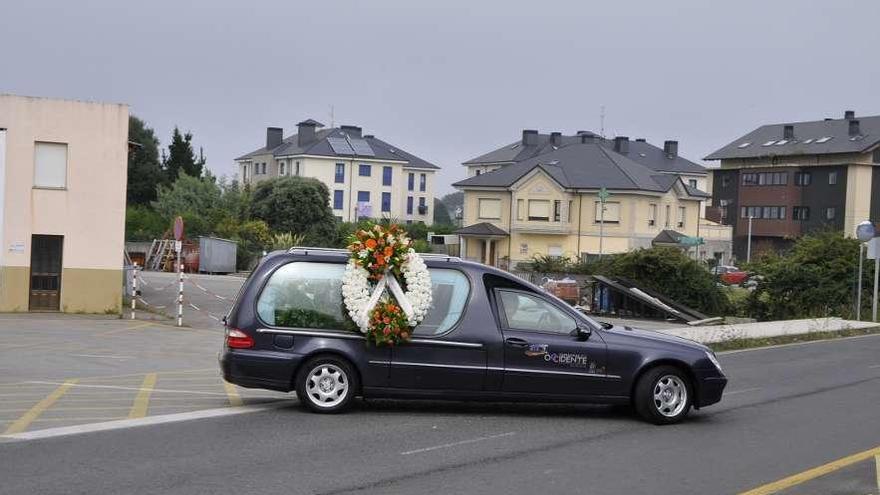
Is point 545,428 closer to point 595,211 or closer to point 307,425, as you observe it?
point 307,425

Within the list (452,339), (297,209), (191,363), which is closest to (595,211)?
(297,209)

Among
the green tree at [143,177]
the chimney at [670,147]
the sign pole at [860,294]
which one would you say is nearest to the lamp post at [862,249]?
the sign pole at [860,294]

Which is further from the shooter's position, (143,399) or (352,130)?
(352,130)

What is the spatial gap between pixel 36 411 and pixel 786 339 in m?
18.1

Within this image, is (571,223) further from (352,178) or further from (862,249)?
(862,249)

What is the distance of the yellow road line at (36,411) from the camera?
35.3 feet

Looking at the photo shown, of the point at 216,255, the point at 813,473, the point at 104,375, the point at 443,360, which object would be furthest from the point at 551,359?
the point at 216,255

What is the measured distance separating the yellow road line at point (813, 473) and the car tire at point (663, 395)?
79.0 inches

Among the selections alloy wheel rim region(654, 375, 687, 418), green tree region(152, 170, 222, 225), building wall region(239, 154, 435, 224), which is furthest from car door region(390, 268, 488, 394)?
building wall region(239, 154, 435, 224)

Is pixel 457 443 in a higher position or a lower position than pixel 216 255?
lower

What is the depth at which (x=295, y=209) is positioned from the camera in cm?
8388

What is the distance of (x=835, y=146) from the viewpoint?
282 ft

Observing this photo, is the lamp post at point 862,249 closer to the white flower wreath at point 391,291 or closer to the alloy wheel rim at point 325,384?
the white flower wreath at point 391,291

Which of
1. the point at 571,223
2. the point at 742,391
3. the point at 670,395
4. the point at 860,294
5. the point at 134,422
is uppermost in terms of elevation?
the point at 571,223
